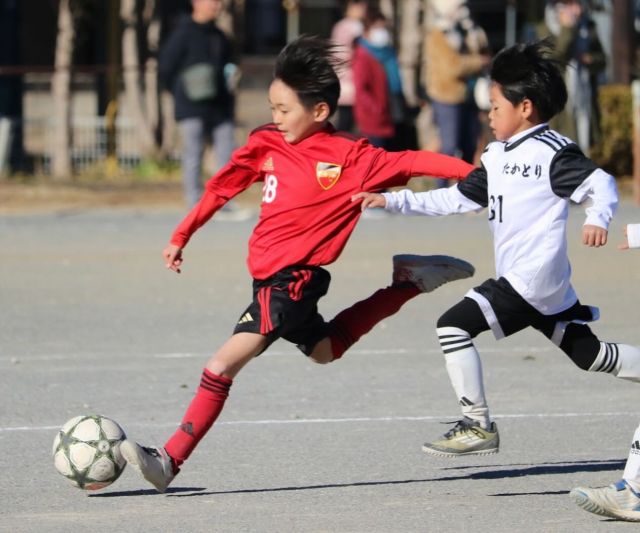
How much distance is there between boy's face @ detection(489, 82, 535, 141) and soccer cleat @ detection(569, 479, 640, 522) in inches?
55.5

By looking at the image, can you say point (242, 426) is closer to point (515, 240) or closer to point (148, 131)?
point (515, 240)

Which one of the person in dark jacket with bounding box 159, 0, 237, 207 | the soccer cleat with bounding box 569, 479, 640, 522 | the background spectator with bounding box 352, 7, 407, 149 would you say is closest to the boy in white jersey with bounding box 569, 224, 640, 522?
the soccer cleat with bounding box 569, 479, 640, 522

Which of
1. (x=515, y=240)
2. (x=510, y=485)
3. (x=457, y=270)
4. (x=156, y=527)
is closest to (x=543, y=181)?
(x=515, y=240)

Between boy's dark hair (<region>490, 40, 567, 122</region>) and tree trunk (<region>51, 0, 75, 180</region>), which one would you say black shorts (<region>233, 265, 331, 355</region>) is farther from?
tree trunk (<region>51, 0, 75, 180</region>)

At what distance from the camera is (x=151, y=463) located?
566cm

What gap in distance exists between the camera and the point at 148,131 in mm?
21594

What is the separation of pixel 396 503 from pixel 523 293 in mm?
898

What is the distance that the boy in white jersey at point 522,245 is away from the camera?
5.83 meters

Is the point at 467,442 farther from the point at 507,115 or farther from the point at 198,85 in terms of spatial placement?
the point at 198,85

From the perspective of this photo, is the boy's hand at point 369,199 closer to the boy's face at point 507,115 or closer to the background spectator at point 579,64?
the boy's face at point 507,115

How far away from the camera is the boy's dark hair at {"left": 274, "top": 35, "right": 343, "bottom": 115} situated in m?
6.02

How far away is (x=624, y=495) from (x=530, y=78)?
1.59 meters

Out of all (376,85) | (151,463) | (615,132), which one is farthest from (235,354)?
(615,132)

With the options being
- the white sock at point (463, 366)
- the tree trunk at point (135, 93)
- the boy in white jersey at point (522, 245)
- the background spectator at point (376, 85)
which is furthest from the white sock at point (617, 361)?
the tree trunk at point (135, 93)
